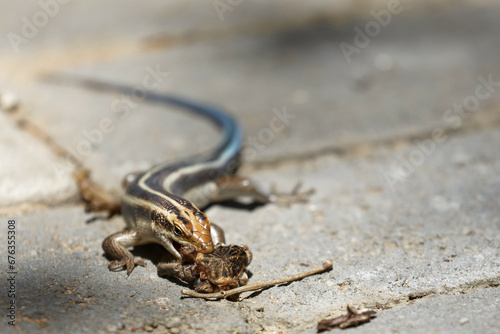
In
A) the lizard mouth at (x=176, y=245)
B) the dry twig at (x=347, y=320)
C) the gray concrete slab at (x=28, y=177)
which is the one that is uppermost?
the dry twig at (x=347, y=320)

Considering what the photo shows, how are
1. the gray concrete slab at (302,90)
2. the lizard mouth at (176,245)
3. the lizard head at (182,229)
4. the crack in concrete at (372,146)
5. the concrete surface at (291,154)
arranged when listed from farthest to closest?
the gray concrete slab at (302,90) < the crack in concrete at (372,146) < the lizard mouth at (176,245) < the lizard head at (182,229) < the concrete surface at (291,154)

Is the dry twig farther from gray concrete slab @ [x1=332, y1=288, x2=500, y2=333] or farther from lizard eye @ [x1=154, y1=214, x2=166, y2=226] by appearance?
lizard eye @ [x1=154, y1=214, x2=166, y2=226]

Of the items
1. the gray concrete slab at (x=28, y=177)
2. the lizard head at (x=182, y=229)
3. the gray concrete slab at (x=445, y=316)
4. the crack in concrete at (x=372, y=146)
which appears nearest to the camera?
the gray concrete slab at (x=445, y=316)

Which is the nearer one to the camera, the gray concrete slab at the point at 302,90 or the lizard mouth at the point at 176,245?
the lizard mouth at the point at 176,245

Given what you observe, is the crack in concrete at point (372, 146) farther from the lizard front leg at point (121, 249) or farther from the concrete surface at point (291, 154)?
the lizard front leg at point (121, 249)

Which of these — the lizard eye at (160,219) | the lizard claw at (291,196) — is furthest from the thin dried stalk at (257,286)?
the lizard claw at (291,196)

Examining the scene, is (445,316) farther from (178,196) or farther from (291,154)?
(291,154)

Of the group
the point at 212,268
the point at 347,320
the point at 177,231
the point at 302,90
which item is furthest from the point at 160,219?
the point at 302,90

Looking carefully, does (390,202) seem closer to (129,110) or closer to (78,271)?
(78,271)
